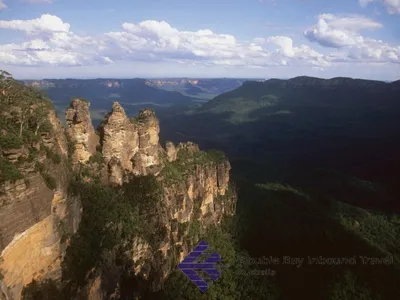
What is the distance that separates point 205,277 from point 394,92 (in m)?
188

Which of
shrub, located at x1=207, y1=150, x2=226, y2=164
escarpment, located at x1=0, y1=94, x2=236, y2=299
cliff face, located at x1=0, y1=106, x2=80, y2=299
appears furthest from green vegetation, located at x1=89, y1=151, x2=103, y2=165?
shrub, located at x1=207, y1=150, x2=226, y2=164

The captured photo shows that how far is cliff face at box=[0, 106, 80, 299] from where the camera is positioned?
2119 cm

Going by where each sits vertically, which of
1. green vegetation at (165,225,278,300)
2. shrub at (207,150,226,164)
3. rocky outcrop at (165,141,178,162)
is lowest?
green vegetation at (165,225,278,300)

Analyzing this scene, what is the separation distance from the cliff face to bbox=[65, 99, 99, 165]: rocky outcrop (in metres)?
9.22

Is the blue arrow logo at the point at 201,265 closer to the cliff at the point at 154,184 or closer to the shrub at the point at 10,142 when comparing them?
the cliff at the point at 154,184

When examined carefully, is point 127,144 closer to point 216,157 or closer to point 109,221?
point 109,221

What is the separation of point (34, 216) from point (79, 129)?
17124 millimetres

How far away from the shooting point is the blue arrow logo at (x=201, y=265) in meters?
47.7

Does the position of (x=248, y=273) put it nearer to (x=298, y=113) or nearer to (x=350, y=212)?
(x=350, y=212)

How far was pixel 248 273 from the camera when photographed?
5128 cm

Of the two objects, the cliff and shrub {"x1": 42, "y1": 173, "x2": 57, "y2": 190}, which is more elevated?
shrub {"x1": 42, "y1": 173, "x2": 57, "y2": 190}

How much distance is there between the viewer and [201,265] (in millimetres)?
51188

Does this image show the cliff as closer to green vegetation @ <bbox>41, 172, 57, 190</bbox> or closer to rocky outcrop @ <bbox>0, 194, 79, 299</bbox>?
rocky outcrop @ <bbox>0, 194, 79, 299</bbox>

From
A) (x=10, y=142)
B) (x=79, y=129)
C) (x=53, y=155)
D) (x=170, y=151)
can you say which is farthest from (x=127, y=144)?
(x=10, y=142)
